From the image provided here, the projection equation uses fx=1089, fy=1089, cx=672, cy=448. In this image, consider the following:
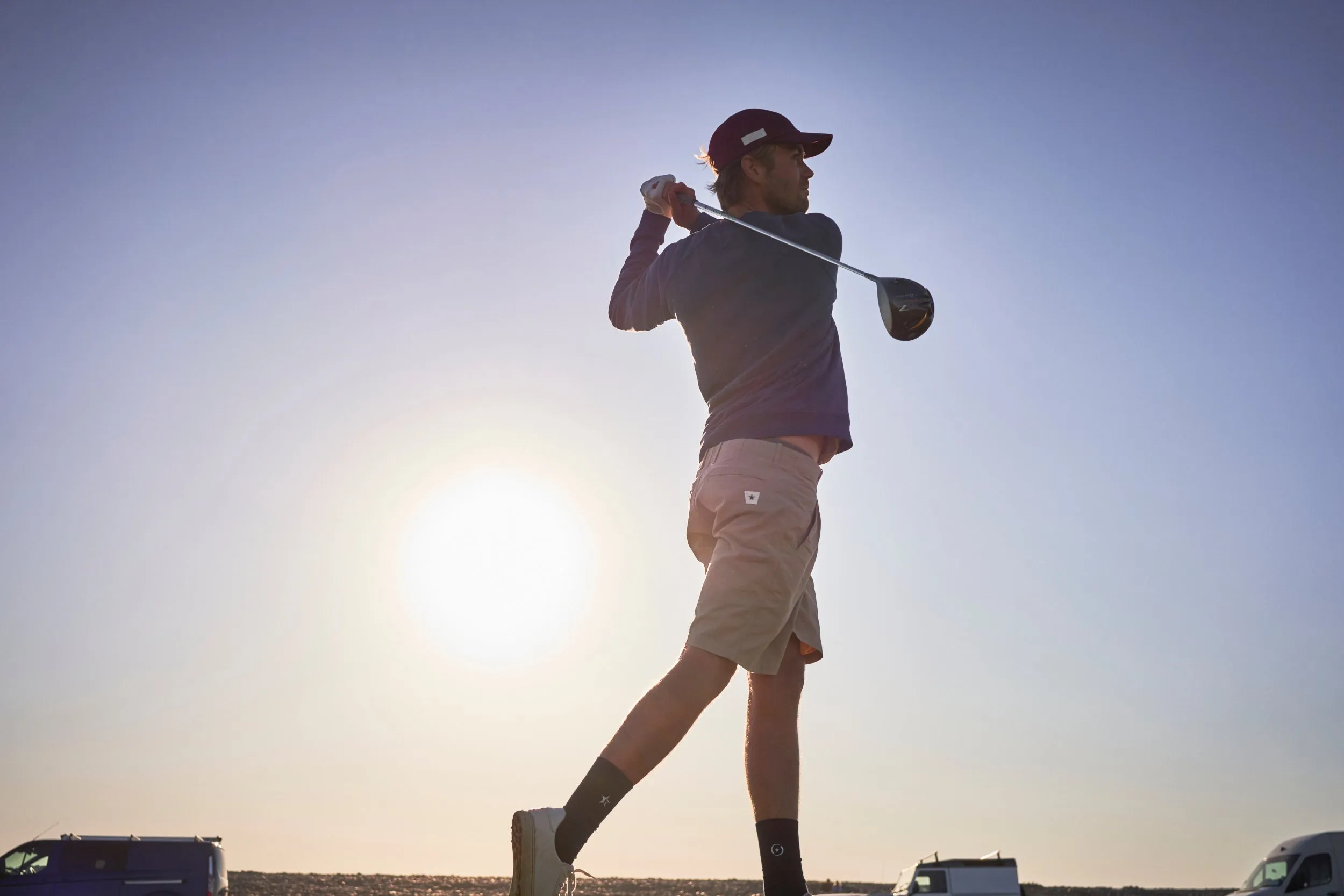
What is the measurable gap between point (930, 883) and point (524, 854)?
92.7 ft

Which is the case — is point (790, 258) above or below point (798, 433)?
above

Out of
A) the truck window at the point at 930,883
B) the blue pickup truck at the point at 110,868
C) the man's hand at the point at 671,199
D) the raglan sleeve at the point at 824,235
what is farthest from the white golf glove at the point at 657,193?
the truck window at the point at 930,883

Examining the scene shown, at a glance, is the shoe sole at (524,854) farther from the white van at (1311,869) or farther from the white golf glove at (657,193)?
the white van at (1311,869)

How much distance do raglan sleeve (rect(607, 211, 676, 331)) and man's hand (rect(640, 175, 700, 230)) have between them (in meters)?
0.14

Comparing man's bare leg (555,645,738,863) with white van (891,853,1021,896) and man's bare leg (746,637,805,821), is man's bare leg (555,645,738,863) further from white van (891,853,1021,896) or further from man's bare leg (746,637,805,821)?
white van (891,853,1021,896)

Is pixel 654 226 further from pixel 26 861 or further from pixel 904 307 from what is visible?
pixel 26 861

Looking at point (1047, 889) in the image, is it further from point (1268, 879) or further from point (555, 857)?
point (555, 857)

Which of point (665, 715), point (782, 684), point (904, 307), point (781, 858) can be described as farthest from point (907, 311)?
point (781, 858)

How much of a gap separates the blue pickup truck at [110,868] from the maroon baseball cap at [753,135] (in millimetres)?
18463

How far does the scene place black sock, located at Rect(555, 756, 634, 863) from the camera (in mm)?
3203

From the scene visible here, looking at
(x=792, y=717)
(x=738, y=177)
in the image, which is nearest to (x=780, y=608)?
(x=792, y=717)

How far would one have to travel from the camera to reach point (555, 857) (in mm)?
3242

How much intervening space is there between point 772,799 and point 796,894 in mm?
298

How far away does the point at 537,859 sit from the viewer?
3.22 m
